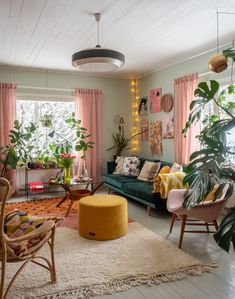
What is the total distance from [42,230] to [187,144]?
3.15 meters

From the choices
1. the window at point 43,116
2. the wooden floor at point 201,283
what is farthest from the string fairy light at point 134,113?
the wooden floor at point 201,283

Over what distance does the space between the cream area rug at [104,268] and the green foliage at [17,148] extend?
93.3 inches

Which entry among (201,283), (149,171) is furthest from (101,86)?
(201,283)

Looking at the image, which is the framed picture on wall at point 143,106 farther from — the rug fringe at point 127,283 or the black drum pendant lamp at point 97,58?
the rug fringe at point 127,283

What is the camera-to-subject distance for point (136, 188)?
14.6 feet

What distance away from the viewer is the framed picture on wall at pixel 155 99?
559cm

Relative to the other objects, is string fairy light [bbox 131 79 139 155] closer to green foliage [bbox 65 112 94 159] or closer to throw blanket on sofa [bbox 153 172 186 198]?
green foliage [bbox 65 112 94 159]

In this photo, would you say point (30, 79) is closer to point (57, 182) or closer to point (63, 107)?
point (63, 107)

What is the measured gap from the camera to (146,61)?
16.6ft

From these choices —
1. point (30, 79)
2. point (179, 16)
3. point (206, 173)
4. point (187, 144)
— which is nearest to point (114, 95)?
point (30, 79)

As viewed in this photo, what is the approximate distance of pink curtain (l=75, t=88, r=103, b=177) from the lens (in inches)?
233

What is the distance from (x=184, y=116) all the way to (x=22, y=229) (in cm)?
336

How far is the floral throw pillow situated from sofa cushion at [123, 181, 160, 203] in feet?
1.79

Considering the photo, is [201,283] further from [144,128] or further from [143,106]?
[143,106]
